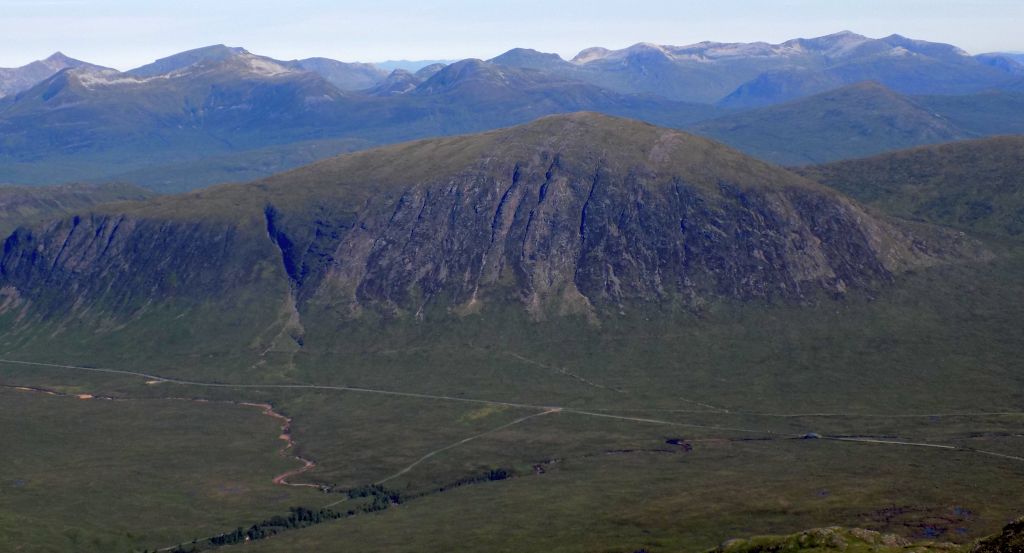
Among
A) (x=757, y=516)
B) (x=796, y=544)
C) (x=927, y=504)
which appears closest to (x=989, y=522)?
(x=927, y=504)

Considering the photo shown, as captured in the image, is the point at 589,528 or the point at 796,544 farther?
the point at 589,528

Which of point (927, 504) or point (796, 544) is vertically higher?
point (796, 544)

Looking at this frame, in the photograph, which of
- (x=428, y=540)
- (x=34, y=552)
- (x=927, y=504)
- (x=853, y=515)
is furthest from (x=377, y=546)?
(x=927, y=504)

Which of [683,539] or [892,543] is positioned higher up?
[892,543]

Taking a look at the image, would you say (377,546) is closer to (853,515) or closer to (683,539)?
(683,539)

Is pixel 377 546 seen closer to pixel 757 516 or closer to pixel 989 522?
pixel 757 516

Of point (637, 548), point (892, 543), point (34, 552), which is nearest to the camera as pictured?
point (892, 543)

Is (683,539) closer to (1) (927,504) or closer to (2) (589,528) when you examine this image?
(2) (589,528)

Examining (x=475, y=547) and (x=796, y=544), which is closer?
(x=796, y=544)

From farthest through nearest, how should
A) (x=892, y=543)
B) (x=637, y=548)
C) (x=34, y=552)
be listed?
(x=34, y=552) < (x=637, y=548) < (x=892, y=543)
